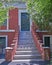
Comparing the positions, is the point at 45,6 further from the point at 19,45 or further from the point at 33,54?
the point at 19,45

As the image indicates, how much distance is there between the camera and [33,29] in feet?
63.3

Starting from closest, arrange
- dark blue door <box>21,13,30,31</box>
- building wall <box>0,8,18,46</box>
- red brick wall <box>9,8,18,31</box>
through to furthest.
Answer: building wall <box>0,8,18,46</box> < red brick wall <box>9,8,18,31</box> < dark blue door <box>21,13,30,31</box>

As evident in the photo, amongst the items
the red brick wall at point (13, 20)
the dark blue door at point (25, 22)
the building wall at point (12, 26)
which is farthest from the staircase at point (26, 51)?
the dark blue door at point (25, 22)

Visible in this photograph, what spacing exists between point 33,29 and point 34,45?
106 inches

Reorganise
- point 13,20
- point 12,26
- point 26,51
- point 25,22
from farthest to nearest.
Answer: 1. point 25,22
2. point 13,20
3. point 12,26
4. point 26,51

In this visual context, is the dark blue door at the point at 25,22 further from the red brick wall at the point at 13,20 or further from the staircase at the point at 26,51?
the staircase at the point at 26,51

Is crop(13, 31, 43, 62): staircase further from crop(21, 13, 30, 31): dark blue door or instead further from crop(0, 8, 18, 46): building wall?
crop(21, 13, 30, 31): dark blue door

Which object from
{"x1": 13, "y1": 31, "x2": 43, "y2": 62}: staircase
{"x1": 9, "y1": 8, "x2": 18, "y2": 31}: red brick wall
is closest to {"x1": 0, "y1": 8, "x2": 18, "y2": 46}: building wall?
{"x1": 9, "y1": 8, "x2": 18, "y2": 31}: red brick wall

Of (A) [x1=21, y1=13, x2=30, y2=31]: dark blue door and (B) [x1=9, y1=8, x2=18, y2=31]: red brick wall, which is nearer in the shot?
(B) [x1=9, y1=8, x2=18, y2=31]: red brick wall

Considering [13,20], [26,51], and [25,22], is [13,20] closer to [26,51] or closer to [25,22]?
[25,22]

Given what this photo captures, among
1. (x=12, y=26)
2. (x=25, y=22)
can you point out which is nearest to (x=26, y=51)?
(x=12, y=26)

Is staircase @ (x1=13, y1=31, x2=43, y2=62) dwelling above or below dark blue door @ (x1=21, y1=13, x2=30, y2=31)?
below

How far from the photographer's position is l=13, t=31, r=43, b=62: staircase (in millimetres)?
14262

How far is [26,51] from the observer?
15258 mm
